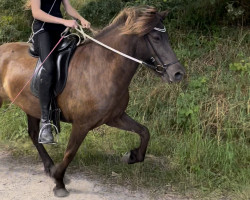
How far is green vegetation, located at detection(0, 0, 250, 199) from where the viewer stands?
4.54 m

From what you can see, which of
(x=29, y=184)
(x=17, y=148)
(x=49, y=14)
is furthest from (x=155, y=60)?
(x=17, y=148)

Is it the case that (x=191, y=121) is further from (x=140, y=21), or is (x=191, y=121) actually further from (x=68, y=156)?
(x=140, y=21)

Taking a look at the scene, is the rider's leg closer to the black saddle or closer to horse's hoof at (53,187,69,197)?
the black saddle

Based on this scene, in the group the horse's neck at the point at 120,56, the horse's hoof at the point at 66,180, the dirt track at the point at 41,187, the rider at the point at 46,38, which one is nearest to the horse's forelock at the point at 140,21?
the horse's neck at the point at 120,56

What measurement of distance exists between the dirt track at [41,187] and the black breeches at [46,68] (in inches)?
36.4

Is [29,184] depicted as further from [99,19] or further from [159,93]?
[99,19]

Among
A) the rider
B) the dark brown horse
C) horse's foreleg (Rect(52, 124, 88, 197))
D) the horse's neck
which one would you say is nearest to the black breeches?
the rider

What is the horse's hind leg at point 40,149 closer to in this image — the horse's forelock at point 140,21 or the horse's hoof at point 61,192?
the horse's hoof at point 61,192

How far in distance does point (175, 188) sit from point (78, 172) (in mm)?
1321

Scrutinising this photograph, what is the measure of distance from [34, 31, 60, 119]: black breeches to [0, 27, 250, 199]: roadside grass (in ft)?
4.06

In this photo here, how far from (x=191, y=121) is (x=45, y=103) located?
96.2 inches

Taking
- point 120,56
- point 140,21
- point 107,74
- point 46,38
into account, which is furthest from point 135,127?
point 46,38

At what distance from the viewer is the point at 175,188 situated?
4332 mm

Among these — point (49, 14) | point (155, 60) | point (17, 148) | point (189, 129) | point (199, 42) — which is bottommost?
point (17, 148)
